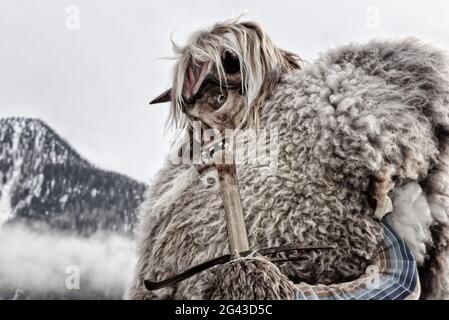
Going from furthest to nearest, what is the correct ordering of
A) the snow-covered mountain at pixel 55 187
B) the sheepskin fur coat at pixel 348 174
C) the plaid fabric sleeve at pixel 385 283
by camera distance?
the snow-covered mountain at pixel 55 187
the sheepskin fur coat at pixel 348 174
the plaid fabric sleeve at pixel 385 283

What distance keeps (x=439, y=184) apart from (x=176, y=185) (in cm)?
61

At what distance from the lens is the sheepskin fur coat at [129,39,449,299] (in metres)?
1.09

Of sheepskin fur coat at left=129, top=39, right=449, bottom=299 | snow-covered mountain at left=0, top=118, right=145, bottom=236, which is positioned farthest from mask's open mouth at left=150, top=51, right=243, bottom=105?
snow-covered mountain at left=0, top=118, right=145, bottom=236

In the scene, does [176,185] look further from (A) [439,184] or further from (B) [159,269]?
(A) [439,184]

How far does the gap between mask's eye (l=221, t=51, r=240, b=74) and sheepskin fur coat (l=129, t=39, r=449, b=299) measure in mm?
135

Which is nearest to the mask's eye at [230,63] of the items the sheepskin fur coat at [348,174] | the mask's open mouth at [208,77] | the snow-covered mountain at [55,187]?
the mask's open mouth at [208,77]

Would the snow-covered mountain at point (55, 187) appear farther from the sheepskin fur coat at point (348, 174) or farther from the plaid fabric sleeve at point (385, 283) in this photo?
the plaid fabric sleeve at point (385, 283)

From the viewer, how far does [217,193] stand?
1.21 m

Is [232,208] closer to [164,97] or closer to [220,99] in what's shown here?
[220,99]

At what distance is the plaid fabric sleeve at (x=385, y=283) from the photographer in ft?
3.20

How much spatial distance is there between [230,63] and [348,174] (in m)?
A: 0.40

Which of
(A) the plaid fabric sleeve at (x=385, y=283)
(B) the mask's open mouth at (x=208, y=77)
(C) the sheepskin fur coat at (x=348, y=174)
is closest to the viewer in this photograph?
(A) the plaid fabric sleeve at (x=385, y=283)

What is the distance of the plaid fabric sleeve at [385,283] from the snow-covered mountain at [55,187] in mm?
721

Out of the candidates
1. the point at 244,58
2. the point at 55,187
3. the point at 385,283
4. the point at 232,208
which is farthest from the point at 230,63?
the point at 55,187
